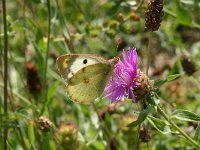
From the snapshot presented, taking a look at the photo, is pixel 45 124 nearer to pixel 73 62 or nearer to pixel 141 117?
pixel 73 62

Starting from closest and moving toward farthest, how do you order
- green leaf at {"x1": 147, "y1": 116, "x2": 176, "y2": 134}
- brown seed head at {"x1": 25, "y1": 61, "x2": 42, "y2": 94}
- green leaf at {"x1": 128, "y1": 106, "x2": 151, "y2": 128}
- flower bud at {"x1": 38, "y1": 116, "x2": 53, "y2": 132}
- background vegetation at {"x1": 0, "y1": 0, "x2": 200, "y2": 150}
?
green leaf at {"x1": 128, "y1": 106, "x2": 151, "y2": 128}
green leaf at {"x1": 147, "y1": 116, "x2": 176, "y2": 134}
flower bud at {"x1": 38, "y1": 116, "x2": 53, "y2": 132}
background vegetation at {"x1": 0, "y1": 0, "x2": 200, "y2": 150}
brown seed head at {"x1": 25, "y1": 61, "x2": 42, "y2": 94}

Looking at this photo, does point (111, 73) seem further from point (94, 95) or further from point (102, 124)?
point (102, 124)

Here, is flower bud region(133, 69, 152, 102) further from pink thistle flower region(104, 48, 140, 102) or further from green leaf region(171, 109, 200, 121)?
green leaf region(171, 109, 200, 121)

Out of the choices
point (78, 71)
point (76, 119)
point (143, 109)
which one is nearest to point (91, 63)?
point (78, 71)

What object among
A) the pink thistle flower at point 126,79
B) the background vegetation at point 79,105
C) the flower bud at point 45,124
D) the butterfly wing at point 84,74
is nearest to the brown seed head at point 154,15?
the pink thistle flower at point 126,79

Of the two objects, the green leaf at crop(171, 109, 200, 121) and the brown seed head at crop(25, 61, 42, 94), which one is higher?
the green leaf at crop(171, 109, 200, 121)

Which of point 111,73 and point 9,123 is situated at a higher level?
point 111,73

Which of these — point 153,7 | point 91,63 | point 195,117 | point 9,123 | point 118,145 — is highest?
point 153,7

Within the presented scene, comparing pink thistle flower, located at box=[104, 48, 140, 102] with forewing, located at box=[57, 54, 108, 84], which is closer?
pink thistle flower, located at box=[104, 48, 140, 102]

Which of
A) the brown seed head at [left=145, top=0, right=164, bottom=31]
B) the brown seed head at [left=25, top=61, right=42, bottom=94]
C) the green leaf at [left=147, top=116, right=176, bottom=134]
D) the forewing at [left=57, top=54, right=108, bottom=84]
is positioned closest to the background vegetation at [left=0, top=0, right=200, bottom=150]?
the brown seed head at [left=25, top=61, right=42, bottom=94]
